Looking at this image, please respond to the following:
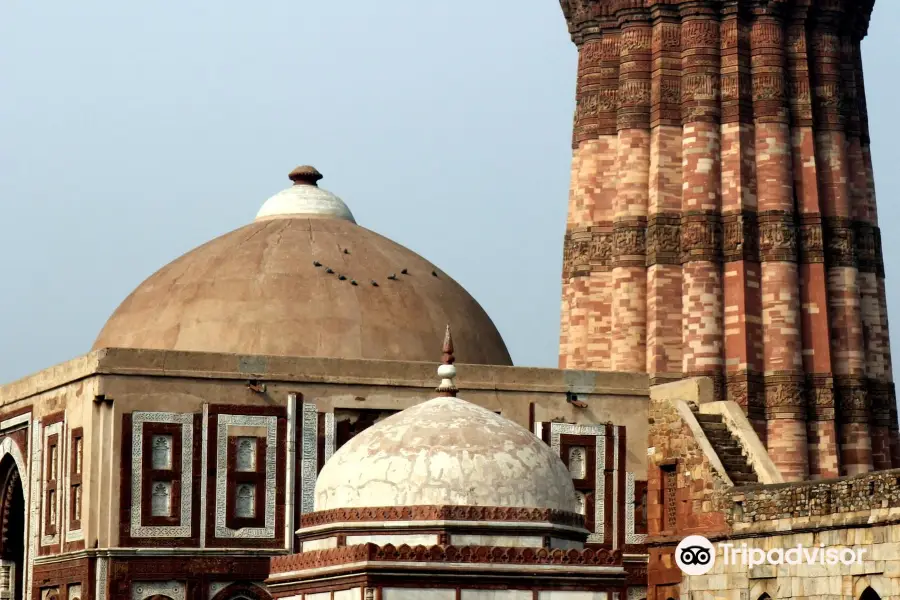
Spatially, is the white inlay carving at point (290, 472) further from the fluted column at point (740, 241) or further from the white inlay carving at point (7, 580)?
the fluted column at point (740, 241)

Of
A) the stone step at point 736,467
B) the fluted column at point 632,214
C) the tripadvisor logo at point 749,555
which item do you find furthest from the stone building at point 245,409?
the fluted column at point 632,214

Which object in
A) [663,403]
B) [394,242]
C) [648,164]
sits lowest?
[663,403]

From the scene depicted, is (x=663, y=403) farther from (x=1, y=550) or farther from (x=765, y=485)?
(x=1, y=550)

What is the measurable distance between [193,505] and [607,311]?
11551 millimetres

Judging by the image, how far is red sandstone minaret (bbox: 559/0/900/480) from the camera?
37.5m

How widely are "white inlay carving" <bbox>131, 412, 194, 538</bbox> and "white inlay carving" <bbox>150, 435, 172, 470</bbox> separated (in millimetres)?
80

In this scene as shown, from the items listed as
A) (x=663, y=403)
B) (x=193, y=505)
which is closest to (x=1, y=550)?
(x=193, y=505)

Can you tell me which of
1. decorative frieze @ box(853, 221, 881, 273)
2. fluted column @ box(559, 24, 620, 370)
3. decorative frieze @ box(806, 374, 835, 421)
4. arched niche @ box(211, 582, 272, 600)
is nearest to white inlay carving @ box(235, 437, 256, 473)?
arched niche @ box(211, 582, 272, 600)

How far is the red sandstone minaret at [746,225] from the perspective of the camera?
37500 mm

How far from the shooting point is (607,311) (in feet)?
129

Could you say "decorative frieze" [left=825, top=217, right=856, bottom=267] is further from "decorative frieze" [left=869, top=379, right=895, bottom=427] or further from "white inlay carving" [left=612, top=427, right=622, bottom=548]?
"white inlay carving" [left=612, top=427, right=622, bottom=548]

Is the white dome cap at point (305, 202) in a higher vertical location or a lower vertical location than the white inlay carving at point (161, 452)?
higher

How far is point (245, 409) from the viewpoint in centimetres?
3008

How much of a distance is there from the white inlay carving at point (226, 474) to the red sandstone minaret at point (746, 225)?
30.1 feet
